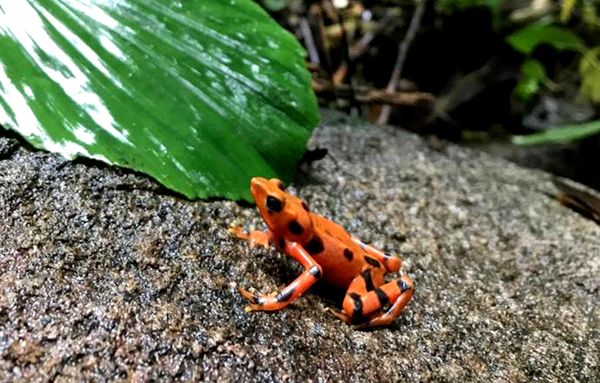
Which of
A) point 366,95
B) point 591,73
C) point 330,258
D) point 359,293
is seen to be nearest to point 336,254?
point 330,258

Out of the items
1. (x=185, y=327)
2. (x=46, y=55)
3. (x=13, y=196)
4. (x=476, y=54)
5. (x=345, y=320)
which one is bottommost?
(x=476, y=54)

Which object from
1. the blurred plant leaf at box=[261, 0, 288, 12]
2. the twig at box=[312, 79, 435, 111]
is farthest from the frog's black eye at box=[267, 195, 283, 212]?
the blurred plant leaf at box=[261, 0, 288, 12]

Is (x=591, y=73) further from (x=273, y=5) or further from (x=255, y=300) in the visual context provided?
(x=255, y=300)

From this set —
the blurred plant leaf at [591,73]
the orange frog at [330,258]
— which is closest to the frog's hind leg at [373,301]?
the orange frog at [330,258]

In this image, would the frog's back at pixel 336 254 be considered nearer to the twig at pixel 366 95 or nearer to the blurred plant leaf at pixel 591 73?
the twig at pixel 366 95

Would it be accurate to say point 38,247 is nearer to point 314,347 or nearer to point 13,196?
point 13,196

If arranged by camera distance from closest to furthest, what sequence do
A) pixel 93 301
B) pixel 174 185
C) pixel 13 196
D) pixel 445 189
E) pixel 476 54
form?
pixel 93 301 → pixel 13 196 → pixel 174 185 → pixel 445 189 → pixel 476 54

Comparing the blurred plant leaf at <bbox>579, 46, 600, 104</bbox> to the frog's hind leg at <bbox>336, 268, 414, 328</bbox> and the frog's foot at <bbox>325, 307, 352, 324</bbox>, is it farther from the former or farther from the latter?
the frog's foot at <bbox>325, 307, 352, 324</bbox>

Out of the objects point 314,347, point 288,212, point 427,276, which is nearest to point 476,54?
point 427,276
